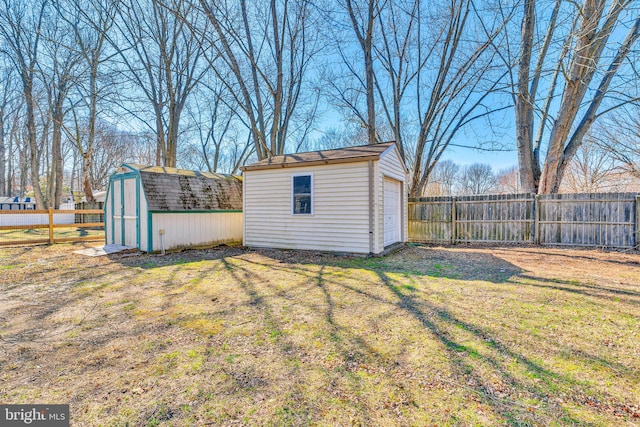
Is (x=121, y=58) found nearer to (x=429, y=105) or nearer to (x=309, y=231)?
(x=309, y=231)

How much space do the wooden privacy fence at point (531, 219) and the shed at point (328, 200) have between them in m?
2.07

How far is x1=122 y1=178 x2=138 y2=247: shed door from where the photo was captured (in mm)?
8367

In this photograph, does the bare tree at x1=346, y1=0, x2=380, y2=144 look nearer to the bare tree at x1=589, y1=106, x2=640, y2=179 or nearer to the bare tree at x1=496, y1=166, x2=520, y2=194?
the bare tree at x1=589, y1=106, x2=640, y2=179

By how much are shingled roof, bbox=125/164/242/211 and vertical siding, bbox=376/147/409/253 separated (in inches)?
210

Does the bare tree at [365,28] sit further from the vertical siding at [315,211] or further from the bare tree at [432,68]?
the vertical siding at [315,211]

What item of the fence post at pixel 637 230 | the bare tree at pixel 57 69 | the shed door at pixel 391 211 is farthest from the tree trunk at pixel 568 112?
the bare tree at pixel 57 69

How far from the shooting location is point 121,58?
48.0 ft

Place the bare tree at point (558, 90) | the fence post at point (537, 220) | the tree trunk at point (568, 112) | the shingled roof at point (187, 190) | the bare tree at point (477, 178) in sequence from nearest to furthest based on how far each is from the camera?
the shingled roof at point (187, 190) < the bare tree at point (558, 90) < the tree trunk at point (568, 112) < the fence post at point (537, 220) < the bare tree at point (477, 178)

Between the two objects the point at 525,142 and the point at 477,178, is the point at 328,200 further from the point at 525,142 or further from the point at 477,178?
the point at 477,178

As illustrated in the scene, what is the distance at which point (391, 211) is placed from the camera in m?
8.96

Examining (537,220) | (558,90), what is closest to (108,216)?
(537,220)

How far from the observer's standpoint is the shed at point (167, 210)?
26.5 ft

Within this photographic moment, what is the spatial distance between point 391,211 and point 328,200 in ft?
7.15

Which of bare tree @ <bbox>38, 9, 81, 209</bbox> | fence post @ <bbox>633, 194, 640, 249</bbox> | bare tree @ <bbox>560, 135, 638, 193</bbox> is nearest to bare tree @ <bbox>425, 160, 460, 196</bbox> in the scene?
bare tree @ <bbox>560, 135, 638, 193</bbox>
